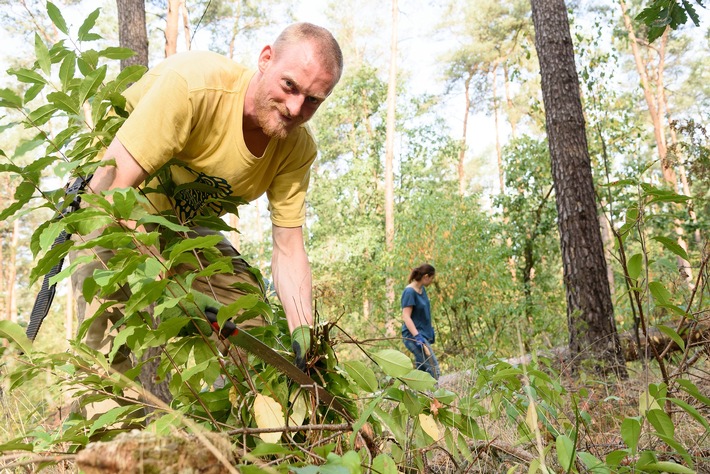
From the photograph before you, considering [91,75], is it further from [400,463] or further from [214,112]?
[400,463]

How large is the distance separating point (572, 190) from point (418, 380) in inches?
159

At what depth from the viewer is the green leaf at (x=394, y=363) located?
143 centimetres

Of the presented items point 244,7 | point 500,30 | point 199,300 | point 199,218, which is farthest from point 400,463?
point 500,30

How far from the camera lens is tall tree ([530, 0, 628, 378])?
486cm

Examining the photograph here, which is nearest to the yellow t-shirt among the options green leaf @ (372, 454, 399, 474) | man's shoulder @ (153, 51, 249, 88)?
man's shoulder @ (153, 51, 249, 88)

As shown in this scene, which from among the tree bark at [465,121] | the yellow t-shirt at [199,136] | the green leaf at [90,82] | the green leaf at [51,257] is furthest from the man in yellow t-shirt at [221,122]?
the tree bark at [465,121]

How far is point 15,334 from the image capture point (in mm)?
1264

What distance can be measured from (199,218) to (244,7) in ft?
69.0

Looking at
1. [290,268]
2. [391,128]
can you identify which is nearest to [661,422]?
[290,268]

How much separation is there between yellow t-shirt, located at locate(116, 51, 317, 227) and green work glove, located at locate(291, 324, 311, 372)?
58 cm

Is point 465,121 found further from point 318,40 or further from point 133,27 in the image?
point 318,40

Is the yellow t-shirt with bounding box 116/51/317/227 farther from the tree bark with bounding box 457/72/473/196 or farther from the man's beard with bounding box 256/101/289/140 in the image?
the tree bark with bounding box 457/72/473/196

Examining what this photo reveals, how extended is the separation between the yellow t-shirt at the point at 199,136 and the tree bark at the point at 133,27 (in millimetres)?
3201

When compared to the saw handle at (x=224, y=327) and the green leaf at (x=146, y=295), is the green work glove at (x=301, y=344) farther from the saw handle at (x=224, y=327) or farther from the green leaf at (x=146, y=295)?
the green leaf at (x=146, y=295)
